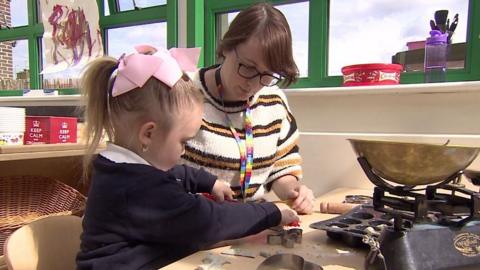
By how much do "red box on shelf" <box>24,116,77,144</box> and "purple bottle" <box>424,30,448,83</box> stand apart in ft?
A: 4.65

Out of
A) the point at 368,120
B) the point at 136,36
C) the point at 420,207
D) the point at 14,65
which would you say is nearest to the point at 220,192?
the point at 420,207

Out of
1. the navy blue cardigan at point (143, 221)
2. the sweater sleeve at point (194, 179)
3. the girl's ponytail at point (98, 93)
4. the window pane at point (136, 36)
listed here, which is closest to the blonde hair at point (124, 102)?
the girl's ponytail at point (98, 93)

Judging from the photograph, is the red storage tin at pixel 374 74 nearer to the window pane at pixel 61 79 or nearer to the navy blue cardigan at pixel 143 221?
the navy blue cardigan at pixel 143 221

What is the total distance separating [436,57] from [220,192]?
996 mm

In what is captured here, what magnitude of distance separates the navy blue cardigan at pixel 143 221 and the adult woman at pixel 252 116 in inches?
15.0

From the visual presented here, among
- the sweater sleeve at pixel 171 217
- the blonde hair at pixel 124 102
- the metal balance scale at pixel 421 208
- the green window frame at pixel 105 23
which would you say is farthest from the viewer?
the green window frame at pixel 105 23

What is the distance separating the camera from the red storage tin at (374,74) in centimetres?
153

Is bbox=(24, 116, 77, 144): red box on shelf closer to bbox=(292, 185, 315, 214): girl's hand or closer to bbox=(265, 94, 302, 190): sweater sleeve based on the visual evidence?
bbox=(265, 94, 302, 190): sweater sleeve

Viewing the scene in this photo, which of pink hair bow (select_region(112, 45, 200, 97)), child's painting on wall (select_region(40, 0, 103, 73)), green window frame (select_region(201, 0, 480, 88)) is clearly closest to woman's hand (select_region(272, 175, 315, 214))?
pink hair bow (select_region(112, 45, 200, 97))

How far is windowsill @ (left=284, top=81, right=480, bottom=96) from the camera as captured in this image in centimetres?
135

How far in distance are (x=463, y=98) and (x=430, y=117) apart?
122 millimetres

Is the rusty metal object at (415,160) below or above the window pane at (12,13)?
below

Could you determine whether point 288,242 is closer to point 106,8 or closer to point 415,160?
point 415,160

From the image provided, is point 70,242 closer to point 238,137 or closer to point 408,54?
point 238,137
